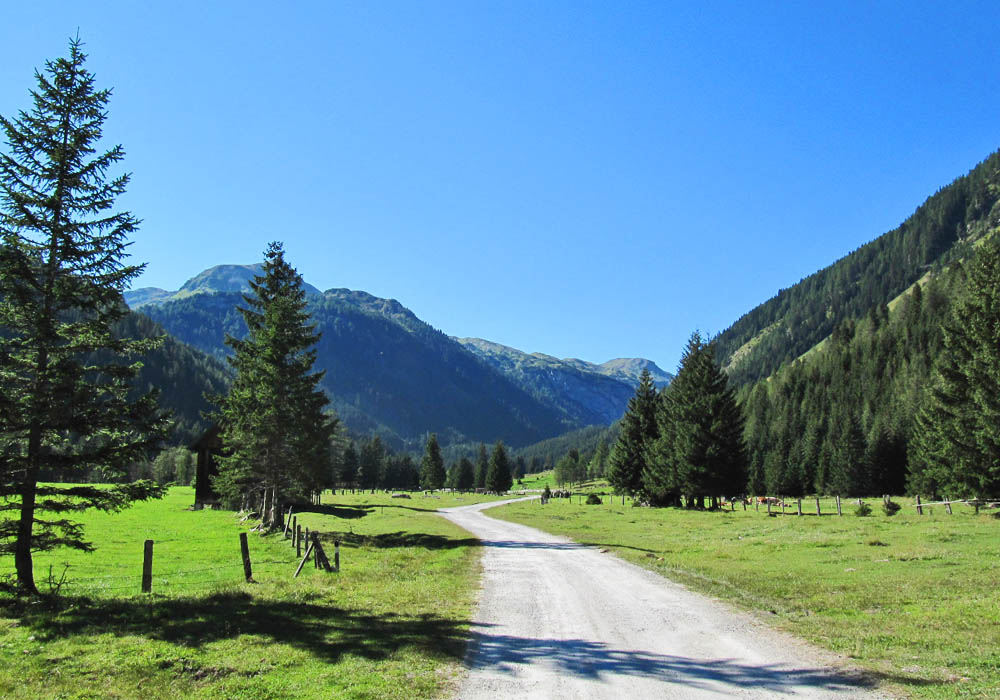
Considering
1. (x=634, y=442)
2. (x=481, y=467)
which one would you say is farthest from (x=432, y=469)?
(x=634, y=442)

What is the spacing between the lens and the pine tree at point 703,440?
50.7 meters

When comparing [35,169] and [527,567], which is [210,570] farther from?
[35,169]

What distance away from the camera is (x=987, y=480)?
33094 mm

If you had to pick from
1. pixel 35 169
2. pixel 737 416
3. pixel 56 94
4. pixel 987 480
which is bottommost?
pixel 987 480

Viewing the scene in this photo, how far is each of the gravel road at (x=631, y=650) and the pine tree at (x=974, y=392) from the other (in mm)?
28231

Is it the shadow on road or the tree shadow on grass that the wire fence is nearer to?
the tree shadow on grass

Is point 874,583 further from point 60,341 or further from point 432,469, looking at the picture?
point 432,469

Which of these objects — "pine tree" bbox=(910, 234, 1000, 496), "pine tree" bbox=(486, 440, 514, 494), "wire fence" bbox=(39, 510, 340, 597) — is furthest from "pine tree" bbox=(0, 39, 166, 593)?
"pine tree" bbox=(486, 440, 514, 494)

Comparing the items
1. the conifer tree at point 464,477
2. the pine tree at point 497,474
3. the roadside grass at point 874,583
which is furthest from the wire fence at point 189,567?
the conifer tree at point 464,477

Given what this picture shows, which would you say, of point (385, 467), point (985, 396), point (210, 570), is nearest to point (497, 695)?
point (210, 570)

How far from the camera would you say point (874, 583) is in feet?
50.1

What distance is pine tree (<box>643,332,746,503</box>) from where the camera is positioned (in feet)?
166

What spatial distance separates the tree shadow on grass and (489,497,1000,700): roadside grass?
7.10 meters

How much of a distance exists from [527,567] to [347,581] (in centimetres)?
662
